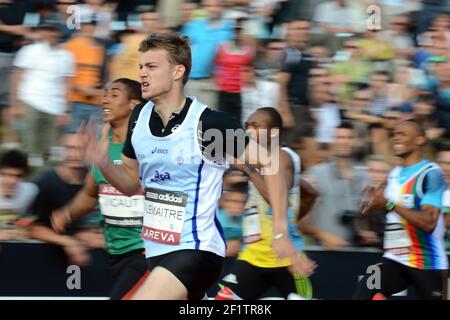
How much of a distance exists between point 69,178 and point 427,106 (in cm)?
338

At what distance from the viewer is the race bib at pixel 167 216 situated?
5.38m

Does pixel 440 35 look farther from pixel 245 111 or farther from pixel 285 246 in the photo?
pixel 285 246

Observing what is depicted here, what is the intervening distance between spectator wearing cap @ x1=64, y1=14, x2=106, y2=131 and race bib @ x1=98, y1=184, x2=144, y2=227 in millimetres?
2401

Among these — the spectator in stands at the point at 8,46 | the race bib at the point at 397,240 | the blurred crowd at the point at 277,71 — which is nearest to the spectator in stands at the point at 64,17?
the blurred crowd at the point at 277,71

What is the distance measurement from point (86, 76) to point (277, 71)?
171cm

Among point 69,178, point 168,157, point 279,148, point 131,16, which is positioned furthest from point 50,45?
point 168,157

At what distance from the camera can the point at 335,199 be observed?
804cm

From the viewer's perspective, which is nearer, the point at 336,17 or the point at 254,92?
the point at 254,92

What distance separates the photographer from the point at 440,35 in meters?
9.63

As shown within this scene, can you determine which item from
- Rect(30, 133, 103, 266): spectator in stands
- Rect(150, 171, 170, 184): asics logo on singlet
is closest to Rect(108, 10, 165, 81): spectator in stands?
Rect(30, 133, 103, 266): spectator in stands

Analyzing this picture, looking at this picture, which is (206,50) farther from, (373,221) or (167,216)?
(167,216)

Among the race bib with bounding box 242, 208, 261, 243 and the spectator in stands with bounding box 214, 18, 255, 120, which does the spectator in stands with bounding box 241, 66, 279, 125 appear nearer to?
the spectator in stands with bounding box 214, 18, 255, 120

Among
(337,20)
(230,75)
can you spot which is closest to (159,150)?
(230,75)
